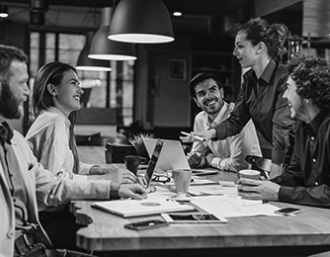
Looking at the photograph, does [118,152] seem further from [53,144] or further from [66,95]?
[53,144]

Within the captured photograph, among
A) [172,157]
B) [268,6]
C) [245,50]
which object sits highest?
[268,6]

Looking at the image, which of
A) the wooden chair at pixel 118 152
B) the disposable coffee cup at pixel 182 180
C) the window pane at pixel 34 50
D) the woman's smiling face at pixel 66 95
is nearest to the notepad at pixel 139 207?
the disposable coffee cup at pixel 182 180

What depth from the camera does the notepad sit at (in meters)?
1.93

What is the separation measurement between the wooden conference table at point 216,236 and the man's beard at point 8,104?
1.46ft

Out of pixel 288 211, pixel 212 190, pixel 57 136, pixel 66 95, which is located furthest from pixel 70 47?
pixel 288 211

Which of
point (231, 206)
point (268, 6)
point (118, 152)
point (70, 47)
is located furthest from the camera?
point (70, 47)

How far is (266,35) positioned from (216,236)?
218cm

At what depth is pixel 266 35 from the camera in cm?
356

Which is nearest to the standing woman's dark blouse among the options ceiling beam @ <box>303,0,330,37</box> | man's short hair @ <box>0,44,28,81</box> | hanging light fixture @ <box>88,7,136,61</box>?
man's short hair @ <box>0,44,28,81</box>

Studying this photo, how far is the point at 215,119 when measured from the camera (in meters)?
4.34

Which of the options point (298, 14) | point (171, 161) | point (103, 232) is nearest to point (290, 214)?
point (103, 232)

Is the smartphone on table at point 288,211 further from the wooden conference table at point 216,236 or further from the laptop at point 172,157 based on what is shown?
the laptop at point 172,157

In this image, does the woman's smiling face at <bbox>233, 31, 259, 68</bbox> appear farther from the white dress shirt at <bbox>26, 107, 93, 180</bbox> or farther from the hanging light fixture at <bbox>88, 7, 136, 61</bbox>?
the hanging light fixture at <bbox>88, 7, 136, 61</bbox>

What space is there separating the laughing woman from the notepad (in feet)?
1.03
